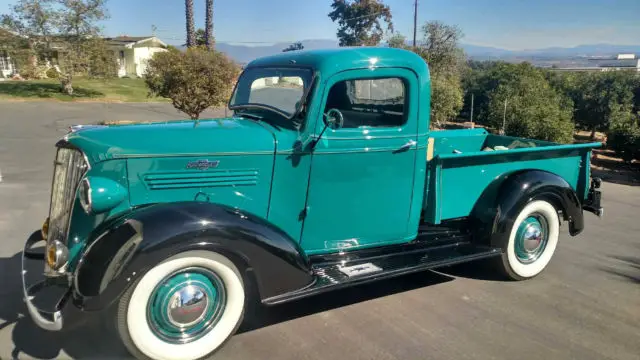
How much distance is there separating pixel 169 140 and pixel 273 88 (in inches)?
42.6

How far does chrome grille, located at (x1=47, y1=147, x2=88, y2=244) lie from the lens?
3.17m

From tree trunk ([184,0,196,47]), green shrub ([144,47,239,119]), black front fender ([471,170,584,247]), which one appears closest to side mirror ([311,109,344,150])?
black front fender ([471,170,584,247])

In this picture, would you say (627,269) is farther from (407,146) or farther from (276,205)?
(276,205)

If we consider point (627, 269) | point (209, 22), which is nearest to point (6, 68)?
point (209, 22)

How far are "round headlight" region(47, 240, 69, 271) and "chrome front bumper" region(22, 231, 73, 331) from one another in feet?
0.27

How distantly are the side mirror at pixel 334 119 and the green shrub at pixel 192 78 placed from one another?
9421mm

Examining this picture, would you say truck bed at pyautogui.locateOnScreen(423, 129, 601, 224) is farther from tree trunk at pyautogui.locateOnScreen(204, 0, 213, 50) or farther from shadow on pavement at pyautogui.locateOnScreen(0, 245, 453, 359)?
tree trunk at pyautogui.locateOnScreen(204, 0, 213, 50)

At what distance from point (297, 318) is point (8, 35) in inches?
1141

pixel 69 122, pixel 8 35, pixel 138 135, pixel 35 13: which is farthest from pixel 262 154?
pixel 8 35

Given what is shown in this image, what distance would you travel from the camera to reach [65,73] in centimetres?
2686

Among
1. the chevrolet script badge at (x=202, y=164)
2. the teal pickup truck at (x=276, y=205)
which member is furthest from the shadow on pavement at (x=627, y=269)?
the chevrolet script badge at (x=202, y=164)

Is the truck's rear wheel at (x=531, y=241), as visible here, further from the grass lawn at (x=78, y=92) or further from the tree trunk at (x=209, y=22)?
the grass lawn at (x=78, y=92)

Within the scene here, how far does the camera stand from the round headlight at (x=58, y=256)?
306cm

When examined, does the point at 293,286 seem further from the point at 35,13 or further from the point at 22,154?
the point at 35,13
